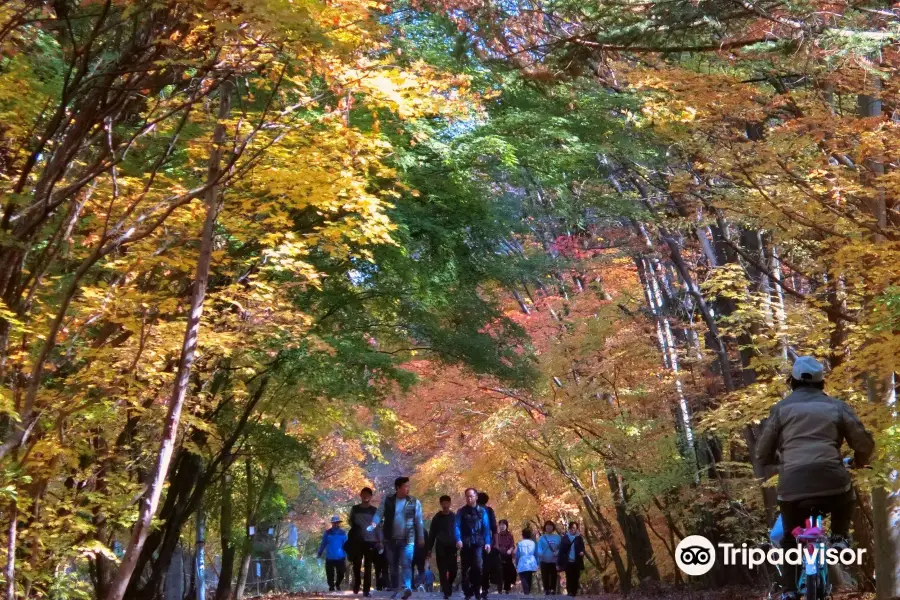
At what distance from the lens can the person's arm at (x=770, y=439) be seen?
524cm

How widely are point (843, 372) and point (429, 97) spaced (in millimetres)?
5039

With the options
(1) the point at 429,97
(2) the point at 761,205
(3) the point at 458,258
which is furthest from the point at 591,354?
(1) the point at 429,97

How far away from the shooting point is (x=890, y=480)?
803 centimetres

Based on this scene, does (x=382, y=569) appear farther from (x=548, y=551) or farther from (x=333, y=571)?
(x=548, y=551)

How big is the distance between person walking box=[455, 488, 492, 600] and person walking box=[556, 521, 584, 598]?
5.65m

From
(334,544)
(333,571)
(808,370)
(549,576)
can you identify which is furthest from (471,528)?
(808,370)

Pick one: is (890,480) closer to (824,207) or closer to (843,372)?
(843,372)

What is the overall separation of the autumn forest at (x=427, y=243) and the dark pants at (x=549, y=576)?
1950 mm

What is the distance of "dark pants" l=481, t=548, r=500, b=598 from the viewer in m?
12.8

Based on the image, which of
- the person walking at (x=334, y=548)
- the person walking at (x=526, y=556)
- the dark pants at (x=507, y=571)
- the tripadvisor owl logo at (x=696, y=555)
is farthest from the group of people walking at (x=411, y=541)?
the tripadvisor owl logo at (x=696, y=555)

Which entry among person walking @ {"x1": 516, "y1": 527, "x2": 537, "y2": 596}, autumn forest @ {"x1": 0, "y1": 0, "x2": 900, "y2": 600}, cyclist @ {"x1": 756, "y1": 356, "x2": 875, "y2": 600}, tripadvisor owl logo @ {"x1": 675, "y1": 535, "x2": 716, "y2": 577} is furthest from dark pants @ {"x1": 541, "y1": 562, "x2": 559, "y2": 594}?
cyclist @ {"x1": 756, "y1": 356, "x2": 875, "y2": 600}

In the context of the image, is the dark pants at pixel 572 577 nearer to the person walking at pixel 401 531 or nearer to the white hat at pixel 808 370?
the person walking at pixel 401 531

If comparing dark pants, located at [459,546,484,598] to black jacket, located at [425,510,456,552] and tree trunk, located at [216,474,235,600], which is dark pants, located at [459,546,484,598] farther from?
tree trunk, located at [216,474,235,600]

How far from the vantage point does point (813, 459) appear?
4980 millimetres
